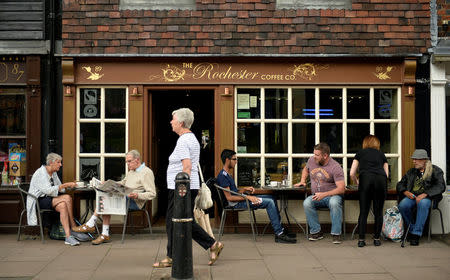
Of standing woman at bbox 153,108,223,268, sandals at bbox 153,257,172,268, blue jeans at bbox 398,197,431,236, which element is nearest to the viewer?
standing woman at bbox 153,108,223,268

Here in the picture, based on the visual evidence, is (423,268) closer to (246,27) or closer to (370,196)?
(370,196)

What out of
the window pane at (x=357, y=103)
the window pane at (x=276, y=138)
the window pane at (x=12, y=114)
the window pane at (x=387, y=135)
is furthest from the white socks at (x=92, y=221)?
the window pane at (x=387, y=135)

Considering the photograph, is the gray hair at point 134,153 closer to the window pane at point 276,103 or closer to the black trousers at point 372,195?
the window pane at point 276,103

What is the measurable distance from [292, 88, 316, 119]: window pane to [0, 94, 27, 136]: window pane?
451 centimetres

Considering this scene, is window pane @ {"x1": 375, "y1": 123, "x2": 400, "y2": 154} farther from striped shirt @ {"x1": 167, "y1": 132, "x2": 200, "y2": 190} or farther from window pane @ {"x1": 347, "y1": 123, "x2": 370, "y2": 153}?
striped shirt @ {"x1": 167, "y1": 132, "x2": 200, "y2": 190}

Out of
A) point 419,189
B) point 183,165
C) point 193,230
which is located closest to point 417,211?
point 419,189

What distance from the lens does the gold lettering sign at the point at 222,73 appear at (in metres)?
8.66

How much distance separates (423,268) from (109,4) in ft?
20.3

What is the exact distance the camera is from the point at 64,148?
8641 millimetres

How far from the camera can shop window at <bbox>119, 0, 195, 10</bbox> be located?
28.7 ft

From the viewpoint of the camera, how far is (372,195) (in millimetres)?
7758

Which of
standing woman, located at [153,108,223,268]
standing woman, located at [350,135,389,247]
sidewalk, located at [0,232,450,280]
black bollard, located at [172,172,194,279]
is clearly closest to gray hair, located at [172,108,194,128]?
standing woman, located at [153,108,223,268]

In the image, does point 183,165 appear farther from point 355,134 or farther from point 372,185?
point 355,134

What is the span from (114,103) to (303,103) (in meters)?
3.15
